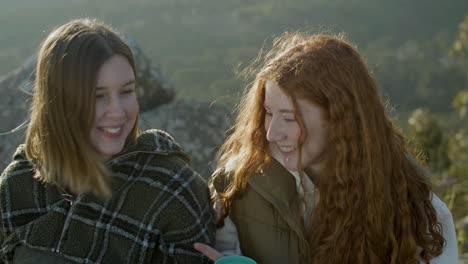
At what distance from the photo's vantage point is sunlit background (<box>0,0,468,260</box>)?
617 cm

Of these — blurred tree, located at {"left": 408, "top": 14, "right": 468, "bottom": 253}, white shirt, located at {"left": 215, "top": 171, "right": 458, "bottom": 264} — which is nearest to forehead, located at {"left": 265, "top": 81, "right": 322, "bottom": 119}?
white shirt, located at {"left": 215, "top": 171, "right": 458, "bottom": 264}

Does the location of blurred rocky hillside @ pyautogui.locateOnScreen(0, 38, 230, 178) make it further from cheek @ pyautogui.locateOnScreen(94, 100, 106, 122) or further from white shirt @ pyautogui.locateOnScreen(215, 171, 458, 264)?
cheek @ pyautogui.locateOnScreen(94, 100, 106, 122)

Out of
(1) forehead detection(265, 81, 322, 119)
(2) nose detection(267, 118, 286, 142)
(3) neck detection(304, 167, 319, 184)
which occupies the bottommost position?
(3) neck detection(304, 167, 319, 184)

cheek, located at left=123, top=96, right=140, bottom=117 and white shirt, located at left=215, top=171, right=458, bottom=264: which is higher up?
cheek, located at left=123, top=96, right=140, bottom=117

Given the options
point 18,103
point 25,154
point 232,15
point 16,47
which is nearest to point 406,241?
point 25,154

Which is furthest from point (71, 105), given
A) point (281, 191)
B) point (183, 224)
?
point (281, 191)

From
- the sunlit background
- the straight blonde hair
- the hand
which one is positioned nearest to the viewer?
the straight blonde hair

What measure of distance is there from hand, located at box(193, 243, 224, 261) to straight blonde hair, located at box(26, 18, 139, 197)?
42cm

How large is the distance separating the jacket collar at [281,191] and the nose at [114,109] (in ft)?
1.98

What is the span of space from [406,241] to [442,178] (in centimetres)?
351

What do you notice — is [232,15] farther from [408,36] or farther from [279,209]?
[279,209]

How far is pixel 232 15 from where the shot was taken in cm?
1148

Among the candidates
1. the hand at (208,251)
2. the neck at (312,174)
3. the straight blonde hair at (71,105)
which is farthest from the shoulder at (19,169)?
the neck at (312,174)

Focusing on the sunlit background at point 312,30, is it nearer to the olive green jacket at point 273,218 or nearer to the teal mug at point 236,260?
the olive green jacket at point 273,218
